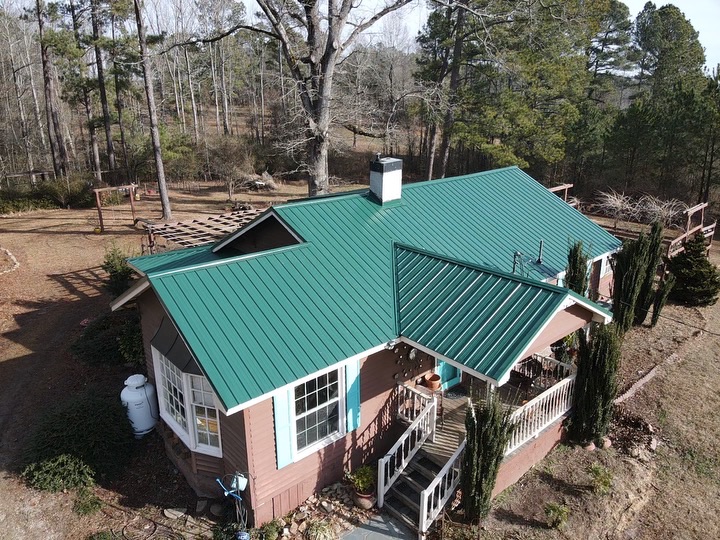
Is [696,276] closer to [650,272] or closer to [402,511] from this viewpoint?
[650,272]

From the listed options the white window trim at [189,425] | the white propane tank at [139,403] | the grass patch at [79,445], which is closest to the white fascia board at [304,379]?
the white window trim at [189,425]

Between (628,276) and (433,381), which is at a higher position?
(628,276)

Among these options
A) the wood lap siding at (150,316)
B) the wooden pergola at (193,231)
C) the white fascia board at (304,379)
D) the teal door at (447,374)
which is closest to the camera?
the white fascia board at (304,379)

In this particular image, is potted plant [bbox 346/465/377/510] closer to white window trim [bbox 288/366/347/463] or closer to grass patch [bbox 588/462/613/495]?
white window trim [bbox 288/366/347/463]

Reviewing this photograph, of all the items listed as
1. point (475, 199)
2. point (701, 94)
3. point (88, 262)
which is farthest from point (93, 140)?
point (701, 94)

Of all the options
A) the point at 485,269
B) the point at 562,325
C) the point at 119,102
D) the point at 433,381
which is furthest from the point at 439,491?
the point at 119,102

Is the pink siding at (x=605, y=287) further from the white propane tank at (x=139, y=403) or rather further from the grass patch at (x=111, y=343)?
the grass patch at (x=111, y=343)
